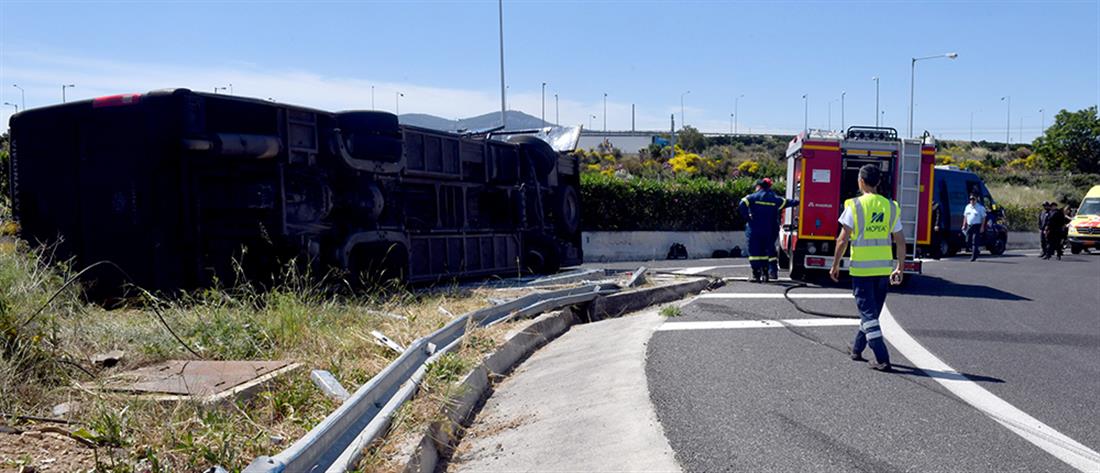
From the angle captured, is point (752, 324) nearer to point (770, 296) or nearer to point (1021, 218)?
point (770, 296)

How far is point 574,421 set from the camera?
553 cm

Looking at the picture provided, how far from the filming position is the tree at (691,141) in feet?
218

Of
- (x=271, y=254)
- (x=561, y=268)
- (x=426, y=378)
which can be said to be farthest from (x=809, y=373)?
(x=561, y=268)

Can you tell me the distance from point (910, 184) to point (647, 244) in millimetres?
11695

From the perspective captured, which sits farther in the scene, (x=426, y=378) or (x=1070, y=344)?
(x=1070, y=344)

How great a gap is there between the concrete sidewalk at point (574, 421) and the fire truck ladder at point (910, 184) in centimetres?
817

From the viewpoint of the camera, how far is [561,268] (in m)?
16.2

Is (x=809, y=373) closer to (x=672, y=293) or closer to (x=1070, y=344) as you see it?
(x=1070, y=344)

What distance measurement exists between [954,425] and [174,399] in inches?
178

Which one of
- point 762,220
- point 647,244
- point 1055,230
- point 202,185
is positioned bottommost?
point 647,244

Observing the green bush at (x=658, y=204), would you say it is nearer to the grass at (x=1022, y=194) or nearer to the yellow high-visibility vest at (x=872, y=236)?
the yellow high-visibility vest at (x=872, y=236)

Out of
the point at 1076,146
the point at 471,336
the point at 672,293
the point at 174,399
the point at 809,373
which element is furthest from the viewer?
the point at 1076,146

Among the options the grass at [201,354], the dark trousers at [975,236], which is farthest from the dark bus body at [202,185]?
the dark trousers at [975,236]

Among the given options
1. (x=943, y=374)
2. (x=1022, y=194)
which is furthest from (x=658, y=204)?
(x=1022, y=194)
